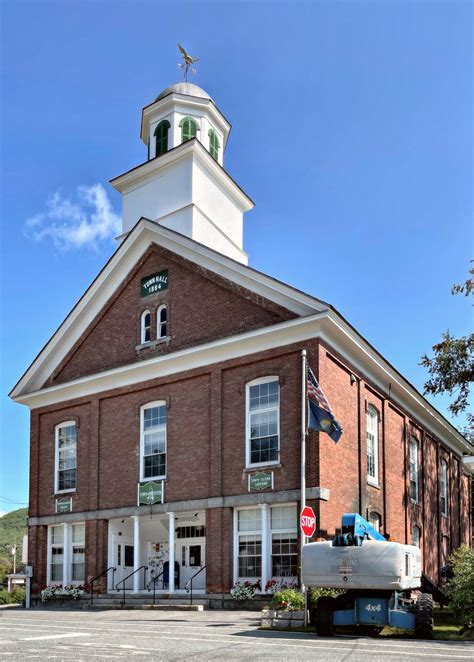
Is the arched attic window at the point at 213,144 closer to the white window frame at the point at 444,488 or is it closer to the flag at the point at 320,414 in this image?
the flag at the point at 320,414

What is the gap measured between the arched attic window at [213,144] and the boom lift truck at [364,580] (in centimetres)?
2457

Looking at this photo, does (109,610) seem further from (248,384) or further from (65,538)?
(248,384)

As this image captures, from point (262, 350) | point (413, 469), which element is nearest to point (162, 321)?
point (262, 350)

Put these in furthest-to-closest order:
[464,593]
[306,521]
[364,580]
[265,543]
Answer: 1. [265,543]
2. [306,521]
3. [464,593]
4. [364,580]

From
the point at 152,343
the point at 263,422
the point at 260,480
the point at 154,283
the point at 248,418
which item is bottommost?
the point at 260,480

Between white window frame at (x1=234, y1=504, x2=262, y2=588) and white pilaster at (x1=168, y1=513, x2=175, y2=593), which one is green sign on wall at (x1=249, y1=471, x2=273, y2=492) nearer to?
white window frame at (x1=234, y1=504, x2=262, y2=588)

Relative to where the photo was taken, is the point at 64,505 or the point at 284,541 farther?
the point at 64,505

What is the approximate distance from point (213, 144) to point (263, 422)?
16769 mm

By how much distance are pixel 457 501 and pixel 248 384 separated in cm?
2177

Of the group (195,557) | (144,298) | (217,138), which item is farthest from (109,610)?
(217,138)

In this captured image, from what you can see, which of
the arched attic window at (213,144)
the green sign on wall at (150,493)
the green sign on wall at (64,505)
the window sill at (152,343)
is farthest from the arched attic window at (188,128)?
the green sign on wall at (64,505)

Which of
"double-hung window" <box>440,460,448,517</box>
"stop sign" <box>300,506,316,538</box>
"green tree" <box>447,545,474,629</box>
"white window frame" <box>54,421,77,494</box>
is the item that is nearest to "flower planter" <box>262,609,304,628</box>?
"stop sign" <box>300,506,316,538</box>

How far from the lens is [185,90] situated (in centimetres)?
3791

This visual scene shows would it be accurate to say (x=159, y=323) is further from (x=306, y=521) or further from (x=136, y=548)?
(x=306, y=521)
